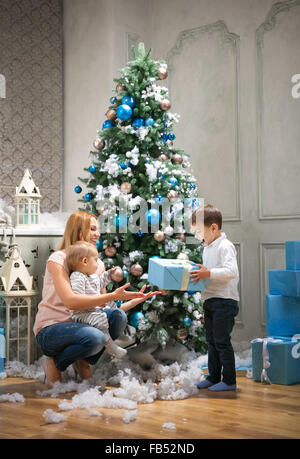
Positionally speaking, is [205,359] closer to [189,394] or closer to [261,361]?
[261,361]

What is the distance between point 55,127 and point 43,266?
1505mm

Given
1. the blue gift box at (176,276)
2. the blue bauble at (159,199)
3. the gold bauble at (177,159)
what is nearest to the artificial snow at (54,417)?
the blue gift box at (176,276)

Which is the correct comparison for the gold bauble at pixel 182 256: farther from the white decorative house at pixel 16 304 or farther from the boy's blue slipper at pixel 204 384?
the white decorative house at pixel 16 304

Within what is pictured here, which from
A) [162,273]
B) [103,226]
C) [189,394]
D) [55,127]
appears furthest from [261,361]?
[55,127]

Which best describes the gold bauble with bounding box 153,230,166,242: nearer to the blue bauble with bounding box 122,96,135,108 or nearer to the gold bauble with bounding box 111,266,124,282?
the gold bauble with bounding box 111,266,124,282

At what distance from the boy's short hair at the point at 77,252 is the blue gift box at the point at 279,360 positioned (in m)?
1.16

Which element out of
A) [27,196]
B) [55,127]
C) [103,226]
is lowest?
[103,226]

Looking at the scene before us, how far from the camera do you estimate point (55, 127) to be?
5.20 m

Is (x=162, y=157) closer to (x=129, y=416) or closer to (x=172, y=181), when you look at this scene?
(x=172, y=181)

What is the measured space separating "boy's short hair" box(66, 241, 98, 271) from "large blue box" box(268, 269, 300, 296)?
1.24 meters

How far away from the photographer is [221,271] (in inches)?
121

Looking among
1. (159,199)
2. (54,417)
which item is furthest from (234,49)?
(54,417)

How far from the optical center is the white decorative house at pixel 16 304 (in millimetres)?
3943

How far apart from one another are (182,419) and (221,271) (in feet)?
2.85
